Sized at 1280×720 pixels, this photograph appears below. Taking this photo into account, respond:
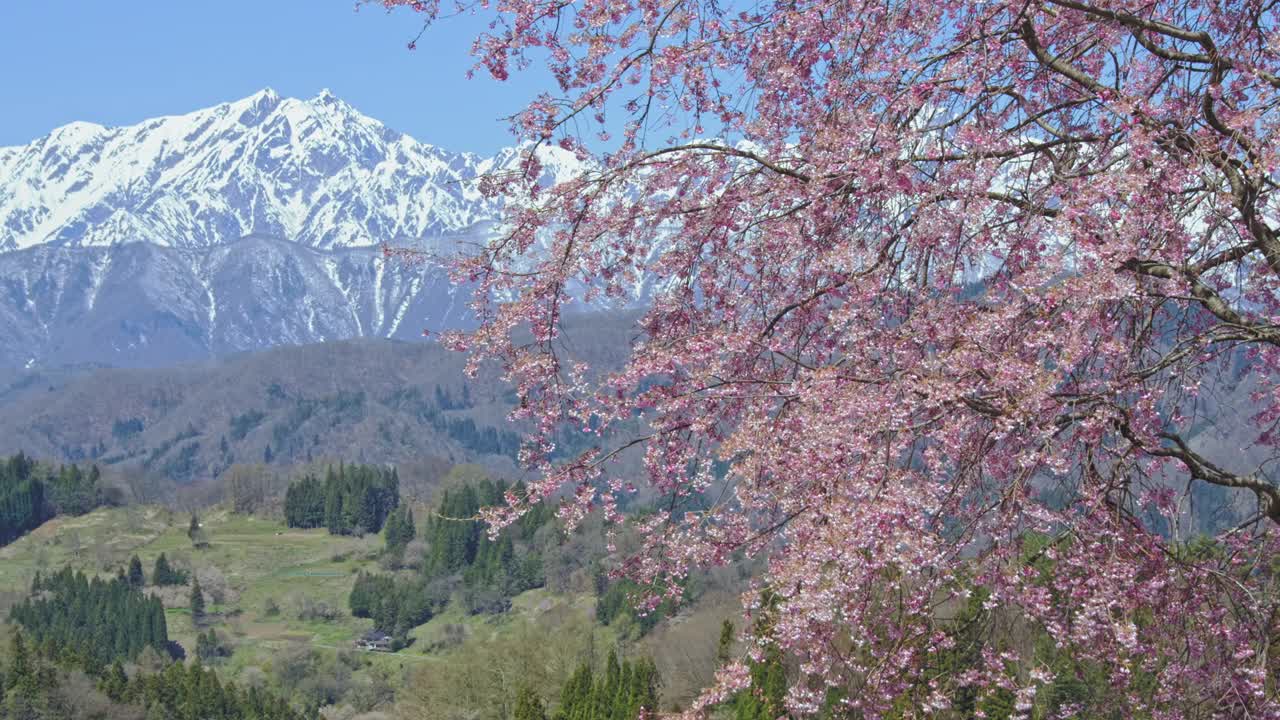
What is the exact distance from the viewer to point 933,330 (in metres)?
5.91

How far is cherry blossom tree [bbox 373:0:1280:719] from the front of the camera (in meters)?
5.62

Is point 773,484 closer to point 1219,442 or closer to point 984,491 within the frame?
point 984,491

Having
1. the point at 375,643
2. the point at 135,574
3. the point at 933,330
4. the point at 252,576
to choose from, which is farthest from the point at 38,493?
the point at 933,330

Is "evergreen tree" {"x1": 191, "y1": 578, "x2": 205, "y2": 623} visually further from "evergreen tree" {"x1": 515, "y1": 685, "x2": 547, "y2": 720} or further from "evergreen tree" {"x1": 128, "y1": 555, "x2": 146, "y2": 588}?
"evergreen tree" {"x1": 515, "y1": 685, "x2": 547, "y2": 720}

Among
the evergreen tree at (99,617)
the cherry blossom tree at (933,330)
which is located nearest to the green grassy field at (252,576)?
the evergreen tree at (99,617)

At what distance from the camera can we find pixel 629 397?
689 centimetres

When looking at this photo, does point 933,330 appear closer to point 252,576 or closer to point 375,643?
point 375,643

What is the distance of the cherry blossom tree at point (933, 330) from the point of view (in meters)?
5.62

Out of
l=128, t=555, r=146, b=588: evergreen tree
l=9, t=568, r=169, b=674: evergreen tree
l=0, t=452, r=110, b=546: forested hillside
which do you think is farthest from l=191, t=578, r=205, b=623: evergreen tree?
l=0, t=452, r=110, b=546: forested hillside

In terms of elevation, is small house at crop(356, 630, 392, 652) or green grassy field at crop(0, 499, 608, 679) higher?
green grassy field at crop(0, 499, 608, 679)

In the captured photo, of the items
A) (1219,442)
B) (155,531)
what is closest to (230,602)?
(155,531)

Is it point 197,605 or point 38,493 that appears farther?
point 38,493

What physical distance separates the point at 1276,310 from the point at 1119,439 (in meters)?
1.59

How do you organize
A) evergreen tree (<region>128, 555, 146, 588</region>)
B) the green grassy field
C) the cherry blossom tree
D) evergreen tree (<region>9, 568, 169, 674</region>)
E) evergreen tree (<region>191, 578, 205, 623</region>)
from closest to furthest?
the cherry blossom tree < evergreen tree (<region>9, 568, 169, 674</region>) < the green grassy field < evergreen tree (<region>191, 578, 205, 623</region>) < evergreen tree (<region>128, 555, 146, 588</region>)
